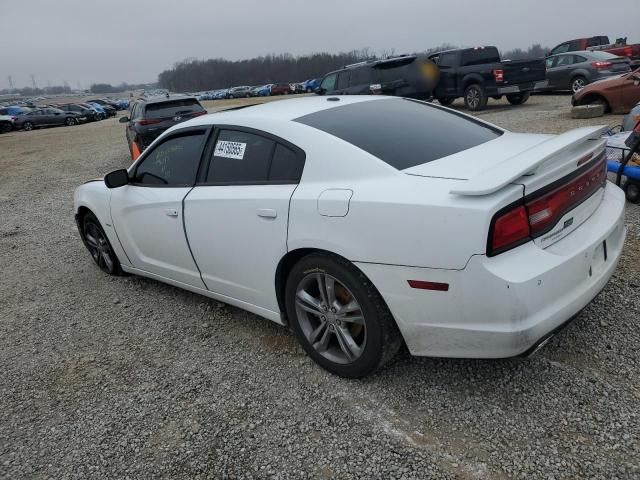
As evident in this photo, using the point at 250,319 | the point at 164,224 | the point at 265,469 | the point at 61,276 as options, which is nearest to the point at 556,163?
the point at 265,469

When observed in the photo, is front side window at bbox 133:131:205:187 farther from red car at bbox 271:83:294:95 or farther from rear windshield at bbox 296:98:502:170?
red car at bbox 271:83:294:95

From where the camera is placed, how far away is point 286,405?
8.98 feet

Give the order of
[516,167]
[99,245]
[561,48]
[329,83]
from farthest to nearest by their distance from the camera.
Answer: [561,48], [329,83], [99,245], [516,167]

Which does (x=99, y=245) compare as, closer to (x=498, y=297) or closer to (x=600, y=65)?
(x=498, y=297)

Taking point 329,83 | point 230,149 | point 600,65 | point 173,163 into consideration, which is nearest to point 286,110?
point 230,149

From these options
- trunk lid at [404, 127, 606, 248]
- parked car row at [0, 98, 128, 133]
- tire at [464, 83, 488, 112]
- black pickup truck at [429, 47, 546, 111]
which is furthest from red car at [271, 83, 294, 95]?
trunk lid at [404, 127, 606, 248]

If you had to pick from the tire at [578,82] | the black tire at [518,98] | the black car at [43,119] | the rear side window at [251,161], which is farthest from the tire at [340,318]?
the black car at [43,119]

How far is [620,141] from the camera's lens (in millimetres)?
5383

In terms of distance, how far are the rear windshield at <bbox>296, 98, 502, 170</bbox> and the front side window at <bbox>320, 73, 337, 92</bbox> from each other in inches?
497

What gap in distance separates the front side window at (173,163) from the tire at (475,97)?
12.6 metres

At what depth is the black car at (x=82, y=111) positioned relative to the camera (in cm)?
3681

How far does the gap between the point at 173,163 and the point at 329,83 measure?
1288 centimetres

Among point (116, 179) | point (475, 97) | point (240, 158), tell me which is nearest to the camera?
point (240, 158)

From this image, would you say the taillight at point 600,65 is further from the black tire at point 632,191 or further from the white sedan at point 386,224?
the white sedan at point 386,224
